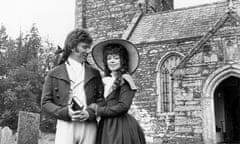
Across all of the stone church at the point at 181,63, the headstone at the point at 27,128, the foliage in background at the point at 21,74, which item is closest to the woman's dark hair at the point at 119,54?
the headstone at the point at 27,128

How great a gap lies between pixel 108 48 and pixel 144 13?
1420 centimetres

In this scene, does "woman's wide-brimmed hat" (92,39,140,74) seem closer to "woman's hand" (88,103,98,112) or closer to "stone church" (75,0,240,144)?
"woman's hand" (88,103,98,112)

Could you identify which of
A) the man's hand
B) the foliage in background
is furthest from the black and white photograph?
the foliage in background

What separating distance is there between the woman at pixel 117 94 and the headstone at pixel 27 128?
5.81 metres

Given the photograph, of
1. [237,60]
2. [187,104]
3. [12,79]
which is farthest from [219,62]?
[12,79]

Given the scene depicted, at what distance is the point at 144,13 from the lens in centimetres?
1717

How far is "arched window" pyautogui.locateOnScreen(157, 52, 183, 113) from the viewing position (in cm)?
1368

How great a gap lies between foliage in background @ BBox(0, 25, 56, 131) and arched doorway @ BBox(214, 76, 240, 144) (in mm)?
19428

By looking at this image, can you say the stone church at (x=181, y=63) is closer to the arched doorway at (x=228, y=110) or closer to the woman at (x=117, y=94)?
the arched doorway at (x=228, y=110)

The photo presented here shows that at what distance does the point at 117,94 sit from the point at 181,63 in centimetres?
709

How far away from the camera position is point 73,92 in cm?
313

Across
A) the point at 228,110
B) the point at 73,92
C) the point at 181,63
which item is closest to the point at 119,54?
the point at 73,92

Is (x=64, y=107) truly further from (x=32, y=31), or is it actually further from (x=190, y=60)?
(x=32, y=31)

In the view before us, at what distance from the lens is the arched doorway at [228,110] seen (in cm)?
1312
